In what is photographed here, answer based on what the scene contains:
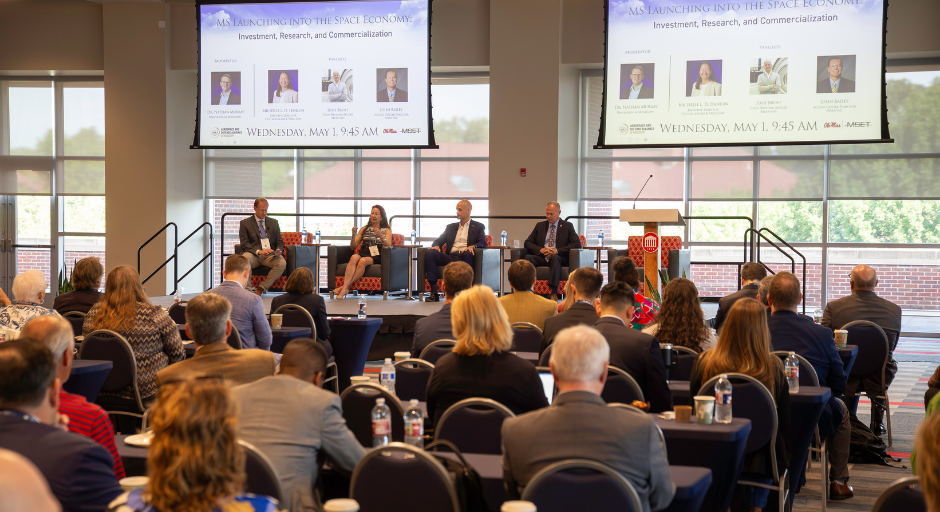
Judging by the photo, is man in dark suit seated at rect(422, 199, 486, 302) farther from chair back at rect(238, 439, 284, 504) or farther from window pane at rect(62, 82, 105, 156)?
chair back at rect(238, 439, 284, 504)

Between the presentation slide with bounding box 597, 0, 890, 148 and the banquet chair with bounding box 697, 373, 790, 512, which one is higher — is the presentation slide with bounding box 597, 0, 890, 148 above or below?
above

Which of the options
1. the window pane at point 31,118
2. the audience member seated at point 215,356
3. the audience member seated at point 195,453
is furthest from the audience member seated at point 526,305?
the window pane at point 31,118

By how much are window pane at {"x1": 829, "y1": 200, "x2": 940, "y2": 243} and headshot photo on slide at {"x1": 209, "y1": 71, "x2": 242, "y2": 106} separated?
26.7 feet

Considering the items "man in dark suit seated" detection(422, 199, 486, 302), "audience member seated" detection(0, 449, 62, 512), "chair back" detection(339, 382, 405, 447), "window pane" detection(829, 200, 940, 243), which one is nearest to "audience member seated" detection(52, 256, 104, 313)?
"chair back" detection(339, 382, 405, 447)

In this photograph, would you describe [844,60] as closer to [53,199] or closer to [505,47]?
[505,47]

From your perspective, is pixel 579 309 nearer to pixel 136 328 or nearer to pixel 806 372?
pixel 806 372

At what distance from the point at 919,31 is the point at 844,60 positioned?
5.03ft

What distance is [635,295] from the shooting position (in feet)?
17.6

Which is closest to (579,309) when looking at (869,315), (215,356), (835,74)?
(215,356)

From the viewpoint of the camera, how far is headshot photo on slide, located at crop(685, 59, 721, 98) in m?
9.78

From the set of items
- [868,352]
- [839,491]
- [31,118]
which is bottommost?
[839,491]

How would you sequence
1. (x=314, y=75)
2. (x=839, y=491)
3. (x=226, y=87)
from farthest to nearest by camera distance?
(x=226, y=87) → (x=314, y=75) → (x=839, y=491)

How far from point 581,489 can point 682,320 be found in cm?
244

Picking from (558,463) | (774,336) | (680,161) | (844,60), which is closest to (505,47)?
(680,161)
